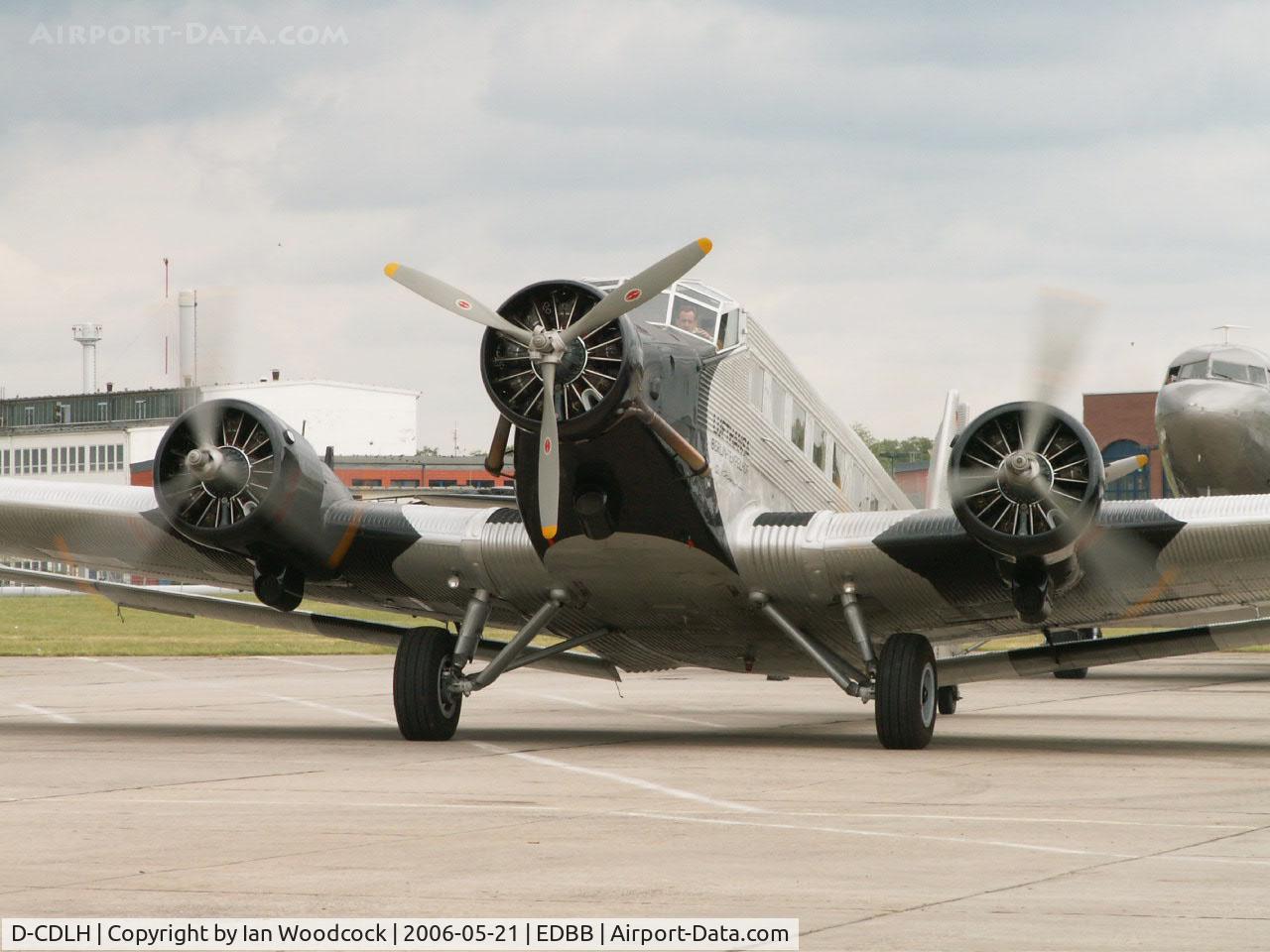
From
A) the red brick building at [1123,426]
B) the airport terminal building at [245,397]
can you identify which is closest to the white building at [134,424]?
the airport terminal building at [245,397]

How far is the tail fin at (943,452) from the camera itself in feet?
75.0

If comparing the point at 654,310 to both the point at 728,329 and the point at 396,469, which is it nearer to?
the point at 728,329

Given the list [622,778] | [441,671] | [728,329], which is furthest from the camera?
[441,671]

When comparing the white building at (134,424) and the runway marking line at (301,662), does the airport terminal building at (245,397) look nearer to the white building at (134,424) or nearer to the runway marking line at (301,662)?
the white building at (134,424)

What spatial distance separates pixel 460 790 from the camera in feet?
41.8

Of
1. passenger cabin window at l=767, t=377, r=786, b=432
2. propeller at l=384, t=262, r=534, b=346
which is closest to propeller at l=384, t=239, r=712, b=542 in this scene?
propeller at l=384, t=262, r=534, b=346

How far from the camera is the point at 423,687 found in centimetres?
1714

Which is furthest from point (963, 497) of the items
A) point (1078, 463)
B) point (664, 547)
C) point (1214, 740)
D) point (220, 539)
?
point (220, 539)

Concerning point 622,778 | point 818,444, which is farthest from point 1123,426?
point 622,778

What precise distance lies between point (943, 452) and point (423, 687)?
9546 mm

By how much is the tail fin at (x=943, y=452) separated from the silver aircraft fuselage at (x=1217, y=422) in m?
4.75

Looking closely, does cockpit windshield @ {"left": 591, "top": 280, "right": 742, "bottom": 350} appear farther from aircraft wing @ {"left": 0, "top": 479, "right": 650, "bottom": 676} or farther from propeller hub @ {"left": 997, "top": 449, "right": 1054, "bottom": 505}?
propeller hub @ {"left": 997, "top": 449, "right": 1054, "bottom": 505}

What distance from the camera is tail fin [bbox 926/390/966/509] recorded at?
901 inches

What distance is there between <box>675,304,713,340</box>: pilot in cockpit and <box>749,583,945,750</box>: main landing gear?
258 cm
